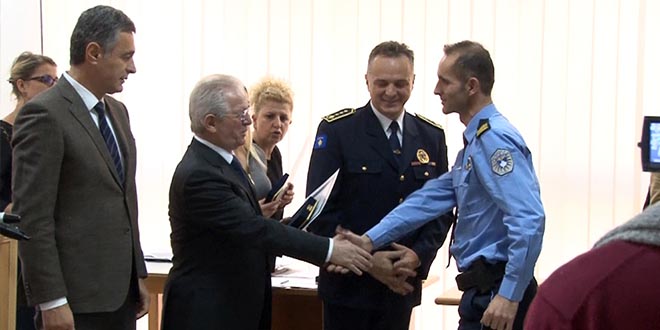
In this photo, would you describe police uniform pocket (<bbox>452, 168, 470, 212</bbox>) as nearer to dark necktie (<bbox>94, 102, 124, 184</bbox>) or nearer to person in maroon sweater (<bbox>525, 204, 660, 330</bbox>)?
dark necktie (<bbox>94, 102, 124, 184</bbox>)

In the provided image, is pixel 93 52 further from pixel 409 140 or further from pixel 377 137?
pixel 409 140

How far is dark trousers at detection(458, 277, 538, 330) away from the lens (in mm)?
2096

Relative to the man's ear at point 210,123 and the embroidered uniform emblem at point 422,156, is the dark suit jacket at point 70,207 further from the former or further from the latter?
the embroidered uniform emblem at point 422,156

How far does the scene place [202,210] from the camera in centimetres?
219

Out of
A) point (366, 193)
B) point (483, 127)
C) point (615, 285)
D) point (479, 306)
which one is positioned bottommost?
point (479, 306)

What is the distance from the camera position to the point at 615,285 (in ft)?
2.59

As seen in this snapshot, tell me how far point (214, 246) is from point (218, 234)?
4cm

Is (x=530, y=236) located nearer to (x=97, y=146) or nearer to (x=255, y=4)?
(x=97, y=146)

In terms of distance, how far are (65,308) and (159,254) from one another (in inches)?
61.3

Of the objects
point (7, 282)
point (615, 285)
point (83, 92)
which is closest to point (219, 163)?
point (83, 92)

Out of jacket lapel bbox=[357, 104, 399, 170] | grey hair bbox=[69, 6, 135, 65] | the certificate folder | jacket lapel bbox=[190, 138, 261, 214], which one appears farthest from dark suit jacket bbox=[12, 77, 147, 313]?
jacket lapel bbox=[357, 104, 399, 170]

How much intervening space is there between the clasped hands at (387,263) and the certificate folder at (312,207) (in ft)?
0.33

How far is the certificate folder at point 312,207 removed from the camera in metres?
2.45

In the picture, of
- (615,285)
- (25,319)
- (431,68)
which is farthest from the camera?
(431,68)
